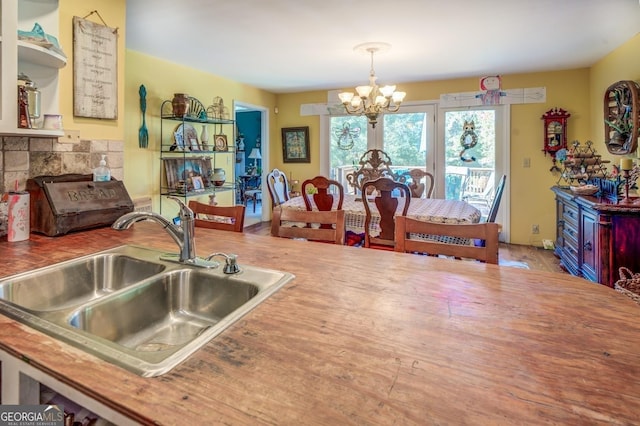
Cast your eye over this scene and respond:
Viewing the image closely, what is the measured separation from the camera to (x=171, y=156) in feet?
13.8

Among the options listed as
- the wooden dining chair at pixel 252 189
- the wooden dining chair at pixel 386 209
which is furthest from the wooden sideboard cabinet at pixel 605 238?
the wooden dining chair at pixel 252 189

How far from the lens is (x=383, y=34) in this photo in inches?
125

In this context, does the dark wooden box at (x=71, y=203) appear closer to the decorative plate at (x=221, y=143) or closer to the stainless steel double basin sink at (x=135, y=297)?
the stainless steel double basin sink at (x=135, y=297)

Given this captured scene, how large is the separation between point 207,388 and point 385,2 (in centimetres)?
271

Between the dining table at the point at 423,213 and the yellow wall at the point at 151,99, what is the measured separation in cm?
163

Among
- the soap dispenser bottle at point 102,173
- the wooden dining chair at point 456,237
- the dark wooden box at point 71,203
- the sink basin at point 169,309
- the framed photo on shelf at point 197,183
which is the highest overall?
the framed photo on shelf at point 197,183

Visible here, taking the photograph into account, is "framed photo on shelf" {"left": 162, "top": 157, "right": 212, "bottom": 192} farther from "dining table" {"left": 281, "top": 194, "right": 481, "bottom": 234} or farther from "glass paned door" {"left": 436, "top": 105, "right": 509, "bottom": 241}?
"glass paned door" {"left": 436, "top": 105, "right": 509, "bottom": 241}

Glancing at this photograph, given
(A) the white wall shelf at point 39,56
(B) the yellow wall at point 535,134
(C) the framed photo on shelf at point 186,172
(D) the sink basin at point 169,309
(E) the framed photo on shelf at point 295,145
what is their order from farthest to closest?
1. (E) the framed photo on shelf at point 295,145
2. (B) the yellow wall at point 535,134
3. (C) the framed photo on shelf at point 186,172
4. (A) the white wall shelf at point 39,56
5. (D) the sink basin at point 169,309

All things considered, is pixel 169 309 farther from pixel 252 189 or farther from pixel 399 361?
pixel 252 189

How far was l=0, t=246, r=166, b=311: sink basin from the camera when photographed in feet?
3.79

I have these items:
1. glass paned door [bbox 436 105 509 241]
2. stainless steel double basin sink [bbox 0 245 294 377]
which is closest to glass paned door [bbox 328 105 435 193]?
glass paned door [bbox 436 105 509 241]

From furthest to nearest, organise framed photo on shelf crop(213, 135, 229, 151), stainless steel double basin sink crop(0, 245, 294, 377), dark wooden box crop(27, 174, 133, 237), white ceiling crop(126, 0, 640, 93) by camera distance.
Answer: framed photo on shelf crop(213, 135, 229, 151) < white ceiling crop(126, 0, 640, 93) < dark wooden box crop(27, 174, 133, 237) < stainless steel double basin sink crop(0, 245, 294, 377)

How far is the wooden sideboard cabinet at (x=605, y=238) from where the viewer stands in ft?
8.30

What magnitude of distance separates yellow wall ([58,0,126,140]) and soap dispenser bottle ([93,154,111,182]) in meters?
0.18
